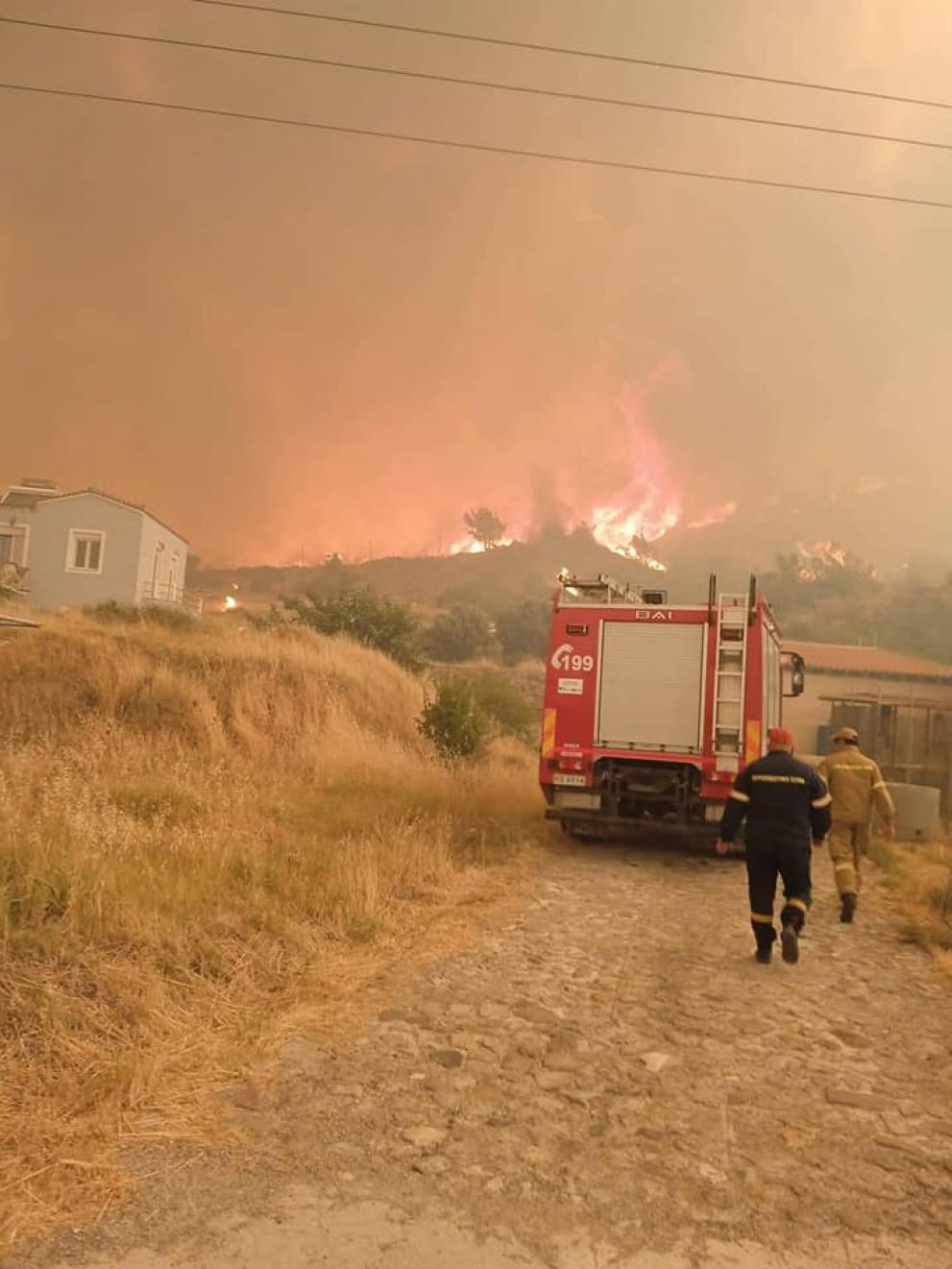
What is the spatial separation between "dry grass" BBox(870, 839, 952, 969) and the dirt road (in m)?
1.16

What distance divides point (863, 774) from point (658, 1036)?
4794 millimetres

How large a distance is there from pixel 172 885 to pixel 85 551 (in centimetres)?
3571

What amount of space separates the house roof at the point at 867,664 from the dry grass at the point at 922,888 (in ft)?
69.6

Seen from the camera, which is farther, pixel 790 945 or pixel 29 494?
pixel 29 494

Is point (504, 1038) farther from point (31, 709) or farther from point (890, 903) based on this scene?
point (31, 709)

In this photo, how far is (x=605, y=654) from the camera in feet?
36.2

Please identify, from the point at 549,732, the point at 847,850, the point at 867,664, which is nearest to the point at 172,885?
the point at 549,732

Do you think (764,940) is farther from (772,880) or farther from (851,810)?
(851,810)

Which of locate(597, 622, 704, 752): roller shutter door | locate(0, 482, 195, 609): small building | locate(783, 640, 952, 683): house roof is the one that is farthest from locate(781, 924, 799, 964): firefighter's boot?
locate(0, 482, 195, 609): small building

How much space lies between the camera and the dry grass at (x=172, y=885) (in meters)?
3.64

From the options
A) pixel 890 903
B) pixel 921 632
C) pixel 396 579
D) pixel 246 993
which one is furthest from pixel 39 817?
pixel 396 579

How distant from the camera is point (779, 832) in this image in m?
6.59

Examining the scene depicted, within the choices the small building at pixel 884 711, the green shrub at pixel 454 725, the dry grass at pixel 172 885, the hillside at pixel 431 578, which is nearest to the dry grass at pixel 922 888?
the dry grass at pixel 172 885

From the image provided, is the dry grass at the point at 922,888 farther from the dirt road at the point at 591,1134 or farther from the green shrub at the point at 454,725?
the green shrub at the point at 454,725
